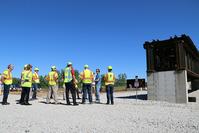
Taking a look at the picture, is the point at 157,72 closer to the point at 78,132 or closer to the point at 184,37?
the point at 184,37

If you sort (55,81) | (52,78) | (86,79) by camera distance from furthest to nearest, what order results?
(55,81), (52,78), (86,79)

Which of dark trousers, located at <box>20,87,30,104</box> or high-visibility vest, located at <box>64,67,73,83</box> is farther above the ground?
high-visibility vest, located at <box>64,67,73,83</box>

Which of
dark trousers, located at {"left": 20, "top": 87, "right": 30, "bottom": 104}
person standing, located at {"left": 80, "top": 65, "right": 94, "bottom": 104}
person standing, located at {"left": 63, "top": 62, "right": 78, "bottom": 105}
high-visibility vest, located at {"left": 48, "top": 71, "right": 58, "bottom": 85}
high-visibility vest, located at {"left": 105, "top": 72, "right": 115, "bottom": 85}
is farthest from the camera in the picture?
high-visibility vest, located at {"left": 105, "top": 72, "right": 115, "bottom": 85}

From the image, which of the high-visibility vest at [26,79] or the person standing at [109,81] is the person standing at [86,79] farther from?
the high-visibility vest at [26,79]

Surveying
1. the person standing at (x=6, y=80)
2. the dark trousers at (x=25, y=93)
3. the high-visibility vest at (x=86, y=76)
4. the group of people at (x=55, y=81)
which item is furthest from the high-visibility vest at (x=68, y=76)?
the person standing at (x=6, y=80)

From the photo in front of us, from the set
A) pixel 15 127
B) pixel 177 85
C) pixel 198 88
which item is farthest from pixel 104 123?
pixel 198 88

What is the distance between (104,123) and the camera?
663 centimetres

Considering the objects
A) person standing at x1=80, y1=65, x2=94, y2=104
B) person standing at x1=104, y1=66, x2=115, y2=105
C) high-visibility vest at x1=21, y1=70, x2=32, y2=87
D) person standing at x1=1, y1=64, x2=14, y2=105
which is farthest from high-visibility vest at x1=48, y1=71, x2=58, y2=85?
person standing at x1=104, y1=66, x2=115, y2=105

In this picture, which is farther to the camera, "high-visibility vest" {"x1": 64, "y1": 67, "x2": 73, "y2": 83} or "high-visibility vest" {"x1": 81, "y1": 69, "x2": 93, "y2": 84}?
"high-visibility vest" {"x1": 81, "y1": 69, "x2": 93, "y2": 84}

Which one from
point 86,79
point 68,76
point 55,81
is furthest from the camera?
point 55,81

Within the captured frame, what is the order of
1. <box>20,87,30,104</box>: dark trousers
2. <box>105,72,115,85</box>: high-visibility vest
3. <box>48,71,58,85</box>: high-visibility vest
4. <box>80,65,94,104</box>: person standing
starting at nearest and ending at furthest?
<box>20,87,30,104</box>: dark trousers → <box>80,65,94,104</box>: person standing → <box>48,71,58,85</box>: high-visibility vest → <box>105,72,115,85</box>: high-visibility vest

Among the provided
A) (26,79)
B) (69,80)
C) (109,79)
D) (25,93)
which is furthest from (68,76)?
(109,79)

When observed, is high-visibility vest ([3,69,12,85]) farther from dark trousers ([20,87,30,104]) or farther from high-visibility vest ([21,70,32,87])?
dark trousers ([20,87,30,104])

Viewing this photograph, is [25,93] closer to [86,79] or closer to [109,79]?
[86,79]
